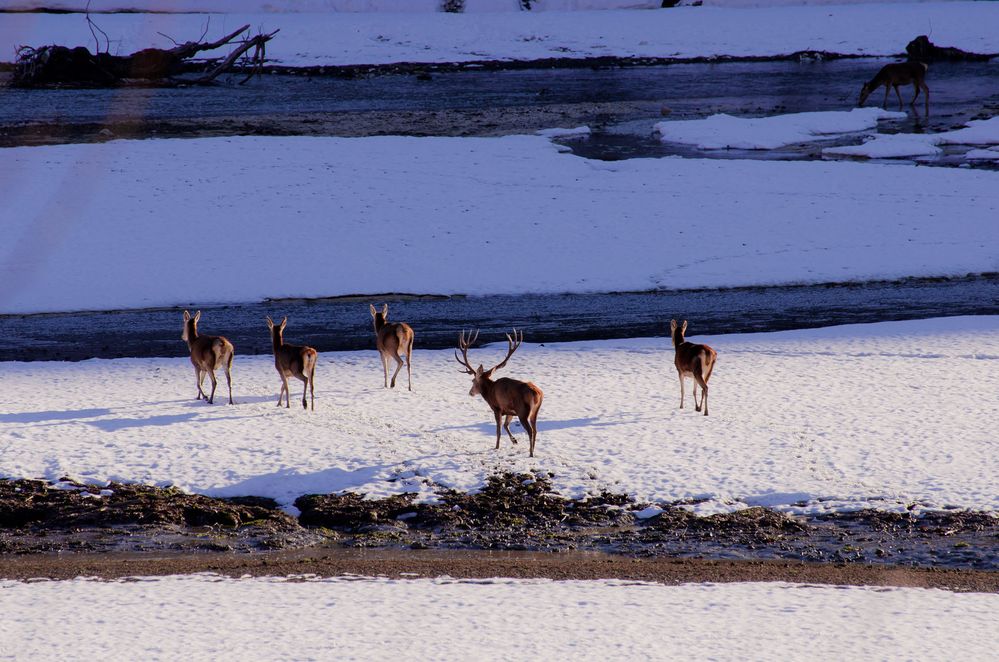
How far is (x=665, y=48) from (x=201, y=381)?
1262 inches

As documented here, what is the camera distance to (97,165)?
2700 cm

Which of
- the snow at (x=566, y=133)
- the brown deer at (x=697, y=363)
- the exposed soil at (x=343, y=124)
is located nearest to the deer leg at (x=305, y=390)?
the brown deer at (x=697, y=363)

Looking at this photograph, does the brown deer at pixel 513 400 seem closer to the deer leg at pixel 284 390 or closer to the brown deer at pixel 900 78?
the deer leg at pixel 284 390

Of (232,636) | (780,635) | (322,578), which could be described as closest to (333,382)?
(322,578)

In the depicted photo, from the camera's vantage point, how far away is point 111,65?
37031 millimetres

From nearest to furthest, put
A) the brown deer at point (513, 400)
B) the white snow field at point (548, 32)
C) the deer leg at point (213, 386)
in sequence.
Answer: the brown deer at point (513, 400)
the deer leg at point (213, 386)
the white snow field at point (548, 32)

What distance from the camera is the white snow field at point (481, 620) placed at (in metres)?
8.64

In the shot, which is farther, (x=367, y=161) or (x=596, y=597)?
(x=367, y=161)

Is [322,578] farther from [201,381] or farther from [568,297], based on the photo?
[568,297]

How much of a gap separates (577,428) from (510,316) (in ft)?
20.3

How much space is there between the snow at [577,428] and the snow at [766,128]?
14.8m

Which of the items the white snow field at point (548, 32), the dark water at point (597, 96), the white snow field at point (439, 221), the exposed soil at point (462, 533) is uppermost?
the white snow field at point (548, 32)

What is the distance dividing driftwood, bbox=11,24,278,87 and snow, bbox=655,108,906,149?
14.1 meters

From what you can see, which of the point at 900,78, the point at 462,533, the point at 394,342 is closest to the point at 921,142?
the point at 900,78
